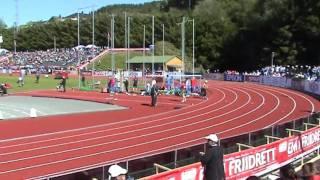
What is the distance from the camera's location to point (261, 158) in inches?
524

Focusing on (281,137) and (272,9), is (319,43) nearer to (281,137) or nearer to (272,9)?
(272,9)

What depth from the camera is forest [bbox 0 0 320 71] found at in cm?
7662

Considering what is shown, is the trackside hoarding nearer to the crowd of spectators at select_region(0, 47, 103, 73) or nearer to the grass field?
the crowd of spectators at select_region(0, 47, 103, 73)

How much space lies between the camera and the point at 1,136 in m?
22.7

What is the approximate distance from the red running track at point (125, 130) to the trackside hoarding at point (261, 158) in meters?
1.80

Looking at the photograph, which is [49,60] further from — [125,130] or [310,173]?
[310,173]

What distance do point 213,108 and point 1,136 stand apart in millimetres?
15466

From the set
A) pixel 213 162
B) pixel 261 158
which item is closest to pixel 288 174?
pixel 213 162

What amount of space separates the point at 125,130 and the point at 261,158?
479 inches

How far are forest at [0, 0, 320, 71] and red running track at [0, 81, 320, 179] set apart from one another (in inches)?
1503

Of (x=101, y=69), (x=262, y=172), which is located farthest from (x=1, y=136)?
(x=101, y=69)

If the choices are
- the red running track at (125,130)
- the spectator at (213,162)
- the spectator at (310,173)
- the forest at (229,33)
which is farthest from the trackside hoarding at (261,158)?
the forest at (229,33)

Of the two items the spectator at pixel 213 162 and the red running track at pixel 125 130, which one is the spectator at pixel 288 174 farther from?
A: the red running track at pixel 125 130

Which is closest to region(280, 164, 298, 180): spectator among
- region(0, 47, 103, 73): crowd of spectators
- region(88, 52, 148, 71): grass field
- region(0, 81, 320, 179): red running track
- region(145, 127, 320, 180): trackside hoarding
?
region(145, 127, 320, 180): trackside hoarding
